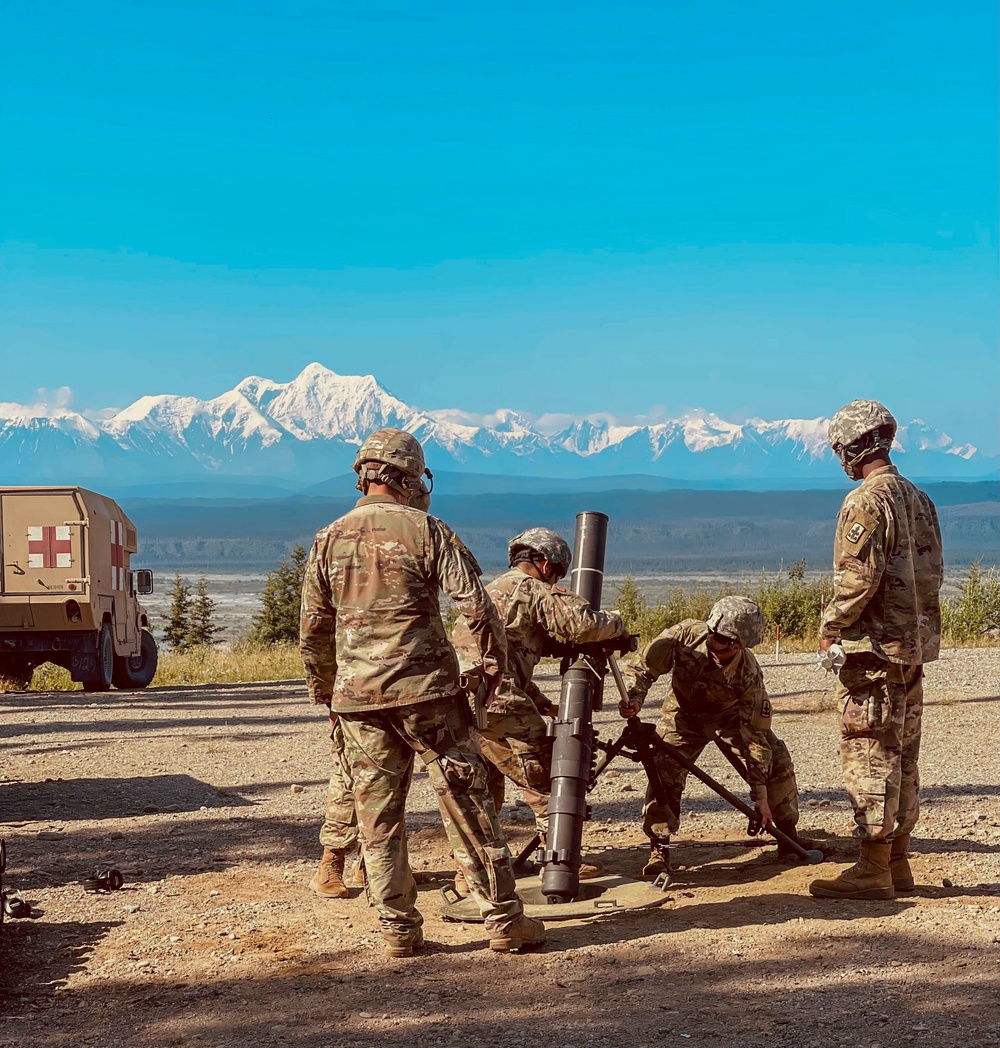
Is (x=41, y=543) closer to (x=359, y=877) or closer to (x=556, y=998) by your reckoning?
(x=359, y=877)

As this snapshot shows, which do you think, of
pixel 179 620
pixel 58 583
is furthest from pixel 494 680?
pixel 179 620

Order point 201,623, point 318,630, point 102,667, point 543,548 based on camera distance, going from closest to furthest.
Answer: point 318,630 < point 543,548 < point 102,667 < point 201,623

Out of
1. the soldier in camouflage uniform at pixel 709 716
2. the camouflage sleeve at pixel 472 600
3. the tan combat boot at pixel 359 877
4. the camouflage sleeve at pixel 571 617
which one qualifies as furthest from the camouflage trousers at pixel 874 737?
the tan combat boot at pixel 359 877

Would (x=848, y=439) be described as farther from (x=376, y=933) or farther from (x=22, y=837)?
(x=22, y=837)

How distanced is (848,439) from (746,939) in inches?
91.2

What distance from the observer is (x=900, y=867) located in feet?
22.0

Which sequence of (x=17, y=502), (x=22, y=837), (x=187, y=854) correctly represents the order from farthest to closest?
(x=17, y=502) → (x=22, y=837) → (x=187, y=854)

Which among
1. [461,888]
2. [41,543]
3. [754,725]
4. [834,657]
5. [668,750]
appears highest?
[41,543]

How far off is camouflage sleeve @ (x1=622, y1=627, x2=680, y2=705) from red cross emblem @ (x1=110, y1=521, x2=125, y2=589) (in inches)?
590

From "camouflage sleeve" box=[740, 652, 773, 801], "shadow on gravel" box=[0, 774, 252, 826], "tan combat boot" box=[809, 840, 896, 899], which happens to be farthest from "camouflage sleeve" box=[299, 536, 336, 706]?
"shadow on gravel" box=[0, 774, 252, 826]

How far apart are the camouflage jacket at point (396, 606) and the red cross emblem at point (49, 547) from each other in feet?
47.4

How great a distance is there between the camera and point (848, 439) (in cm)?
650

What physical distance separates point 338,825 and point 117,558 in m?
15.0

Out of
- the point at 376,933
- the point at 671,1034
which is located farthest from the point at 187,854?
the point at 671,1034
